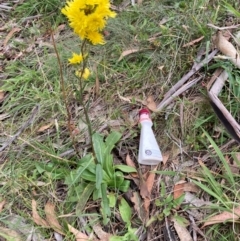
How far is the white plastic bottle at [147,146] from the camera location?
6.77 ft

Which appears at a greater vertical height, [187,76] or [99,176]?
[187,76]

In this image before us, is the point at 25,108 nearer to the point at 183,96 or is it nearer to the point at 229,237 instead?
the point at 183,96

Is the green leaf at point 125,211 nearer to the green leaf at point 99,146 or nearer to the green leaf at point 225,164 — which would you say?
the green leaf at point 99,146

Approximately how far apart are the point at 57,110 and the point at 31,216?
65 cm

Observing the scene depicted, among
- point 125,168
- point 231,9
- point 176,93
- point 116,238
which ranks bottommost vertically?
point 116,238

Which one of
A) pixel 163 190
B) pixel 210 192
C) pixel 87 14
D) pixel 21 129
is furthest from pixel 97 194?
pixel 87 14

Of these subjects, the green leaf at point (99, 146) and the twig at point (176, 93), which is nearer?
the green leaf at point (99, 146)

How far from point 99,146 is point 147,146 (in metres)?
0.23

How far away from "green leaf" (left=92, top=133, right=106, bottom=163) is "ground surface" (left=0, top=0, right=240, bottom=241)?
0.02m

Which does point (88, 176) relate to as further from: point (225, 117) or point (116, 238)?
point (225, 117)

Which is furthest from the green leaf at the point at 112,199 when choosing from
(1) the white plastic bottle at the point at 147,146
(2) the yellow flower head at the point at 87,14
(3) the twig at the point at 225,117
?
(2) the yellow flower head at the point at 87,14

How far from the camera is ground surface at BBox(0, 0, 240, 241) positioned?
1.93 meters

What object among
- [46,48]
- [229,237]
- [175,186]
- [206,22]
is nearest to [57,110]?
[46,48]

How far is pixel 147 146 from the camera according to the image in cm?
209
